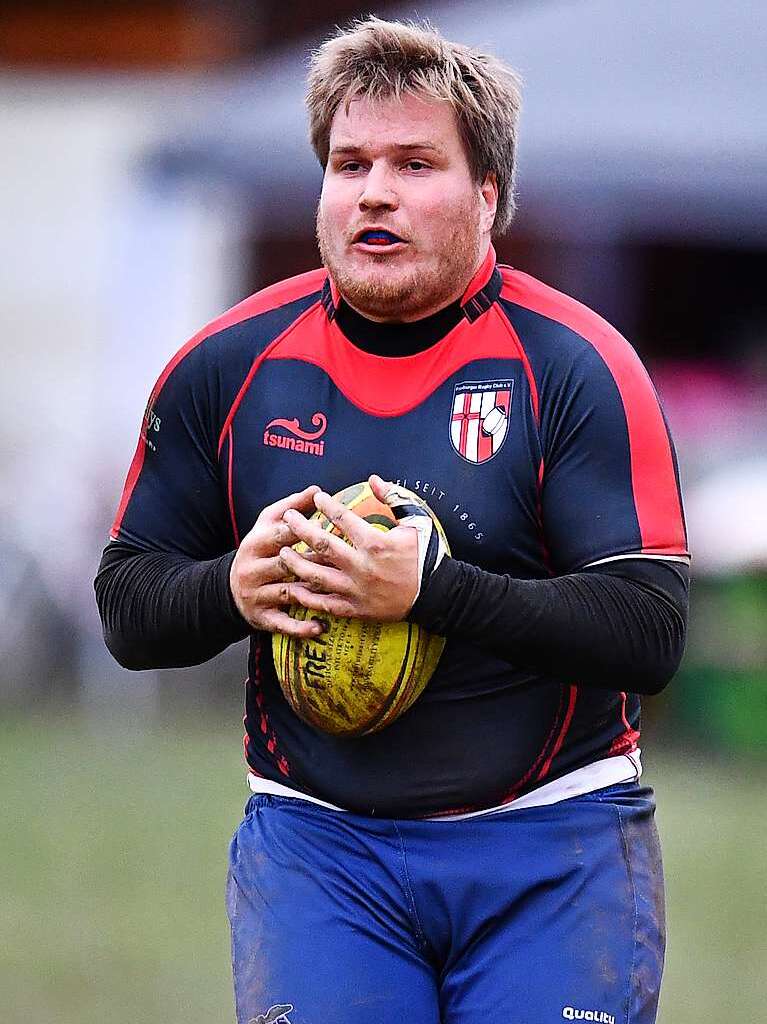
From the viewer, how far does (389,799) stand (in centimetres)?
338

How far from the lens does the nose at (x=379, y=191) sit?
333cm

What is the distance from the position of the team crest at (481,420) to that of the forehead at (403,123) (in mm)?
473

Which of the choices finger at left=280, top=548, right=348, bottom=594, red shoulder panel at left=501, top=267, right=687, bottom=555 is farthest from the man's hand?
red shoulder panel at left=501, top=267, right=687, bottom=555

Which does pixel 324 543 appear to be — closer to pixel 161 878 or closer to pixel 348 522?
pixel 348 522

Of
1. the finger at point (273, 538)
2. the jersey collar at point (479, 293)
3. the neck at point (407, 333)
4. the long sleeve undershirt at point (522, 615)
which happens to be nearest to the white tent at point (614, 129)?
the jersey collar at point (479, 293)

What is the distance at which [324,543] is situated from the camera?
3.01m

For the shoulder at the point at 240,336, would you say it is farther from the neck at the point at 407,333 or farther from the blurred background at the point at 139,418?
the blurred background at the point at 139,418

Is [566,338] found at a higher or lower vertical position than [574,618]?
higher

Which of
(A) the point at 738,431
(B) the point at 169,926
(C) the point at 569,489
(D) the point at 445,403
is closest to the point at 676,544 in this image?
(C) the point at 569,489

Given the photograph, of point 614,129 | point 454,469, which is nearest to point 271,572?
point 454,469

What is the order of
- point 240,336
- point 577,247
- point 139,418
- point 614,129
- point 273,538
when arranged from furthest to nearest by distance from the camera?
point 139,418
point 577,247
point 614,129
point 240,336
point 273,538

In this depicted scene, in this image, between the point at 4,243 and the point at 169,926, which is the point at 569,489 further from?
the point at 4,243

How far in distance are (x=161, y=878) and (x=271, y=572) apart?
4790mm

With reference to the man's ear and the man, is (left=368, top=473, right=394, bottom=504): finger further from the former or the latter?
the man's ear
